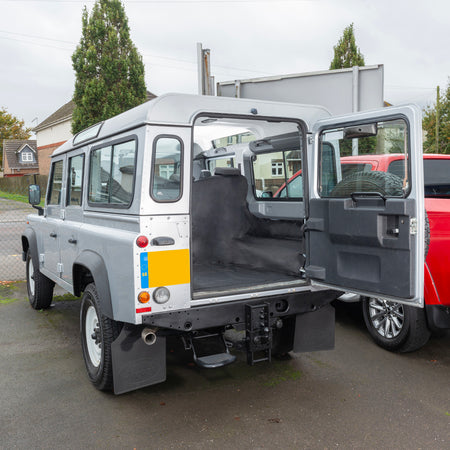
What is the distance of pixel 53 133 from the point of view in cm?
4078

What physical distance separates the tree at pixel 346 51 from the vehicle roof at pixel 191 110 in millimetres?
22429

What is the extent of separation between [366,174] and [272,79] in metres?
3.12

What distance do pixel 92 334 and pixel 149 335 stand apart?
871mm

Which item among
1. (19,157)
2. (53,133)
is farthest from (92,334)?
(19,157)

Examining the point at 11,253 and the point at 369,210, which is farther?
the point at 11,253

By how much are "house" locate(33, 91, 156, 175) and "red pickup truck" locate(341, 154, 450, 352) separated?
3364 centimetres

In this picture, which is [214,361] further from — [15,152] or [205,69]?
[15,152]

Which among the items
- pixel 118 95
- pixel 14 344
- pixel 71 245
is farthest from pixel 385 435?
pixel 118 95

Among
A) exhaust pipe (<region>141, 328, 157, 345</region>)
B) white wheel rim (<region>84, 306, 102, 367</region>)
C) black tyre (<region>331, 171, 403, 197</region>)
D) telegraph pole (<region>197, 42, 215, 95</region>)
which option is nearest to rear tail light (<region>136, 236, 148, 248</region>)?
exhaust pipe (<region>141, 328, 157, 345</region>)

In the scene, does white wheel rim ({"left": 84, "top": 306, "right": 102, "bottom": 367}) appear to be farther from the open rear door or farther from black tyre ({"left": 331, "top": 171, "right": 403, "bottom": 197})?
black tyre ({"left": 331, "top": 171, "right": 403, "bottom": 197})

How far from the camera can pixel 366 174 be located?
338cm

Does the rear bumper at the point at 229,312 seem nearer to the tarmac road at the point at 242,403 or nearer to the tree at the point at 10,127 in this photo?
the tarmac road at the point at 242,403

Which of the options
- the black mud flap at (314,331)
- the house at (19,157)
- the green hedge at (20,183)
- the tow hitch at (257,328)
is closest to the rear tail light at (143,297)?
the tow hitch at (257,328)

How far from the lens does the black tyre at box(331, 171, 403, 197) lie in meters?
3.16
